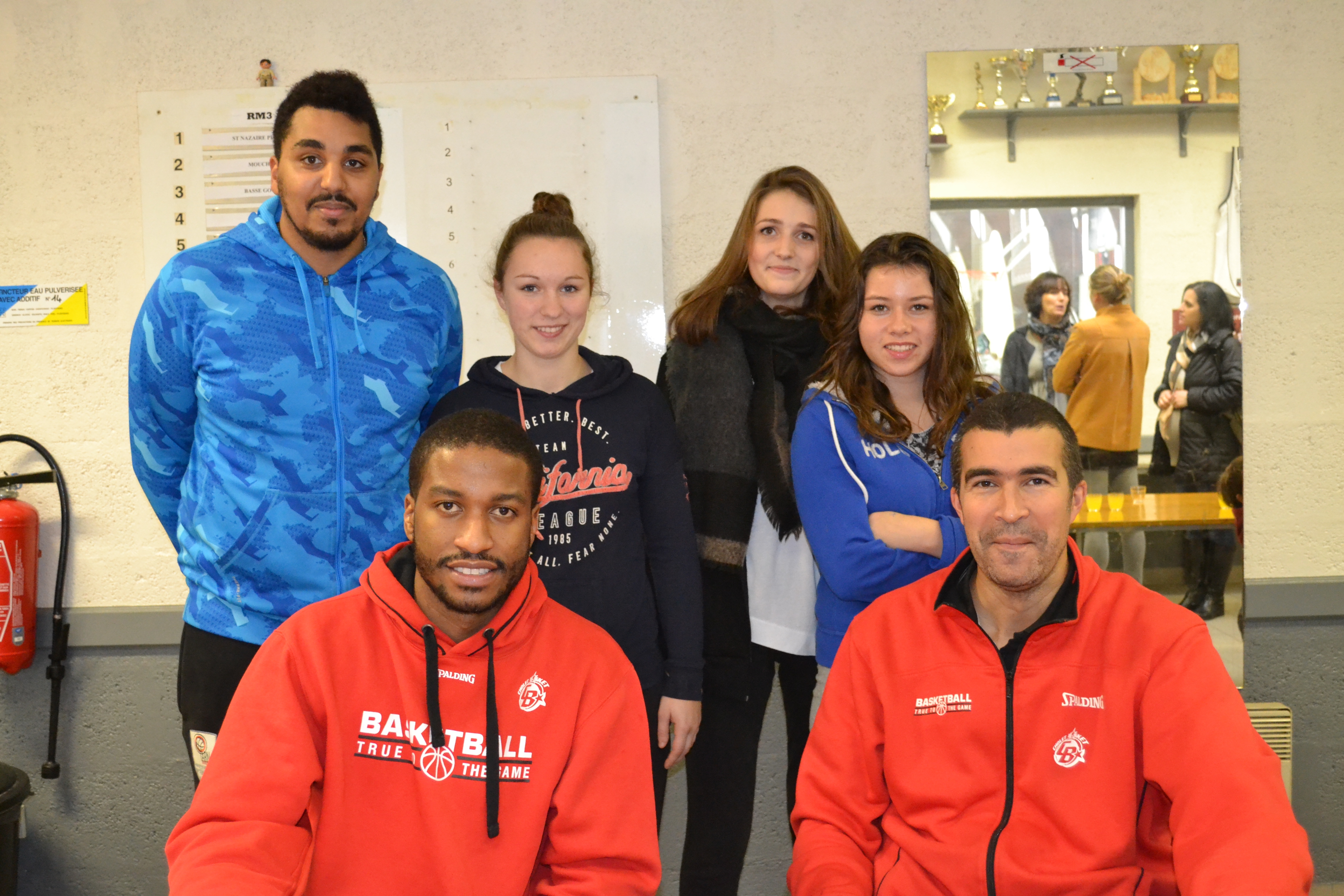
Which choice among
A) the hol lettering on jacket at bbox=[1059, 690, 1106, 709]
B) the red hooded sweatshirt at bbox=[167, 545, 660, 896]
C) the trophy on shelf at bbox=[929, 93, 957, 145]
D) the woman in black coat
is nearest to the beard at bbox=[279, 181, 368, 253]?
the red hooded sweatshirt at bbox=[167, 545, 660, 896]

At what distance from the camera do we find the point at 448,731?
1.39 meters

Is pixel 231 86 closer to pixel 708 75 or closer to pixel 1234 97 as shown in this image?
pixel 708 75

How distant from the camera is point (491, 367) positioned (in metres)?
1.83

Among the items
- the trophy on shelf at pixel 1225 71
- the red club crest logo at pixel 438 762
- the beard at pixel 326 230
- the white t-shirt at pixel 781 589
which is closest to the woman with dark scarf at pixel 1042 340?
the trophy on shelf at pixel 1225 71

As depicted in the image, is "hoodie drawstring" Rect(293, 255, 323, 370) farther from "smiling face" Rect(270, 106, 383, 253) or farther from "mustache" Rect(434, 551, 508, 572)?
"mustache" Rect(434, 551, 508, 572)

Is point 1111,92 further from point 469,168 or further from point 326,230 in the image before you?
point 326,230

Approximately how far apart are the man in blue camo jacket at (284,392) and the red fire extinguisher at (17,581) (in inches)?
43.3

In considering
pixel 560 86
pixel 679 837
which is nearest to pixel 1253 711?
pixel 679 837

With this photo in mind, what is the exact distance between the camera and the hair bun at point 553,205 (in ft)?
6.53

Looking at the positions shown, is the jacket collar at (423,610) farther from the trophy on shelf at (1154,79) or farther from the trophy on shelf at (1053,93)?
the trophy on shelf at (1154,79)

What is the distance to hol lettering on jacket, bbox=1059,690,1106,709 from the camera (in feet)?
4.54

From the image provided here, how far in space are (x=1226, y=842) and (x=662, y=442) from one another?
105 cm

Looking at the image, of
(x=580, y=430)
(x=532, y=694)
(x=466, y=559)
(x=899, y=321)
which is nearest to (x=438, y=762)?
(x=532, y=694)

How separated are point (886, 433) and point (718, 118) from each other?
3.96 feet
